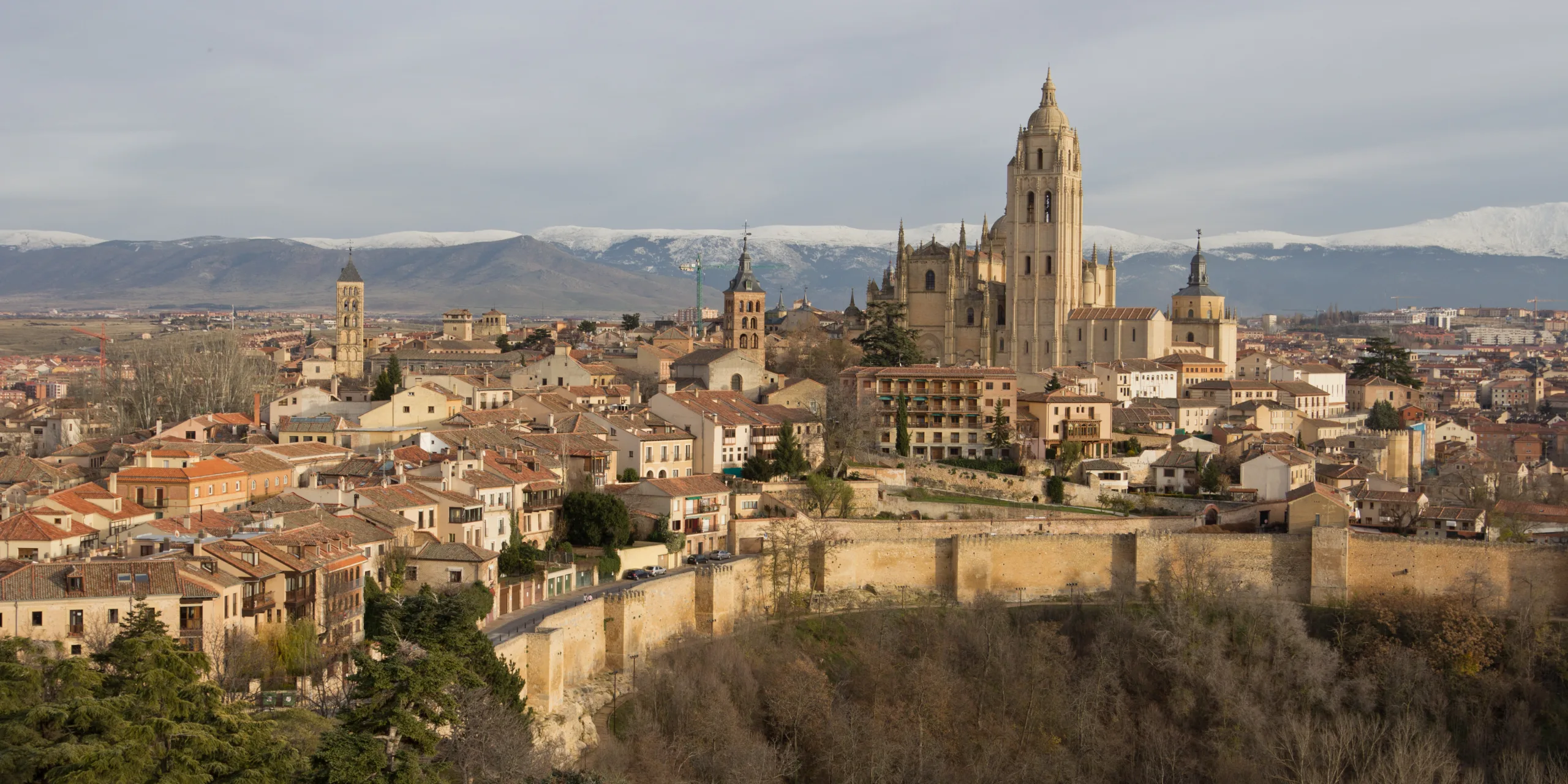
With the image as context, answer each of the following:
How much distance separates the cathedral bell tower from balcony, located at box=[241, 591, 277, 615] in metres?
46.1

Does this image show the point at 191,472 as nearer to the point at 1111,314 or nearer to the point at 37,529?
the point at 37,529

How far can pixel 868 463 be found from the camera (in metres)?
46.8

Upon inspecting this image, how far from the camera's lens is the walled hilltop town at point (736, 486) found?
1033 inches

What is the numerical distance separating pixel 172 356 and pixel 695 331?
35.5 metres

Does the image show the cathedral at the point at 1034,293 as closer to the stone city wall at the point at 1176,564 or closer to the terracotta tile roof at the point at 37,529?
the stone city wall at the point at 1176,564

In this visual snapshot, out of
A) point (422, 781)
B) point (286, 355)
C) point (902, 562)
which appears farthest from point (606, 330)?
point (422, 781)

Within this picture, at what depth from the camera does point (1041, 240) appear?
68625 mm

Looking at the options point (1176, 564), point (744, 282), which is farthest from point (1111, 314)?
point (1176, 564)

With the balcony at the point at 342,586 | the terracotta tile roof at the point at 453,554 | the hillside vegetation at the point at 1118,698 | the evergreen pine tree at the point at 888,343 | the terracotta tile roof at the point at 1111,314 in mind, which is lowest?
the hillside vegetation at the point at 1118,698

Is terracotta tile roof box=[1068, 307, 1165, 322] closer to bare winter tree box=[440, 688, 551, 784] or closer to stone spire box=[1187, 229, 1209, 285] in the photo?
stone spire box=[1187, 229, 1209, 285]

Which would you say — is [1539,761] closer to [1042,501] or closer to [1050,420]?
[1042,501]

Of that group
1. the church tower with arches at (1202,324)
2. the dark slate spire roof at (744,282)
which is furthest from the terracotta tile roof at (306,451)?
the church tower with arches at (1202,324)

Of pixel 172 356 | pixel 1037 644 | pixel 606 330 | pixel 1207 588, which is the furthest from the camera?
pixel 606 330

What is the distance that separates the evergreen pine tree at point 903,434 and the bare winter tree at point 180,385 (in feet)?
67.5
